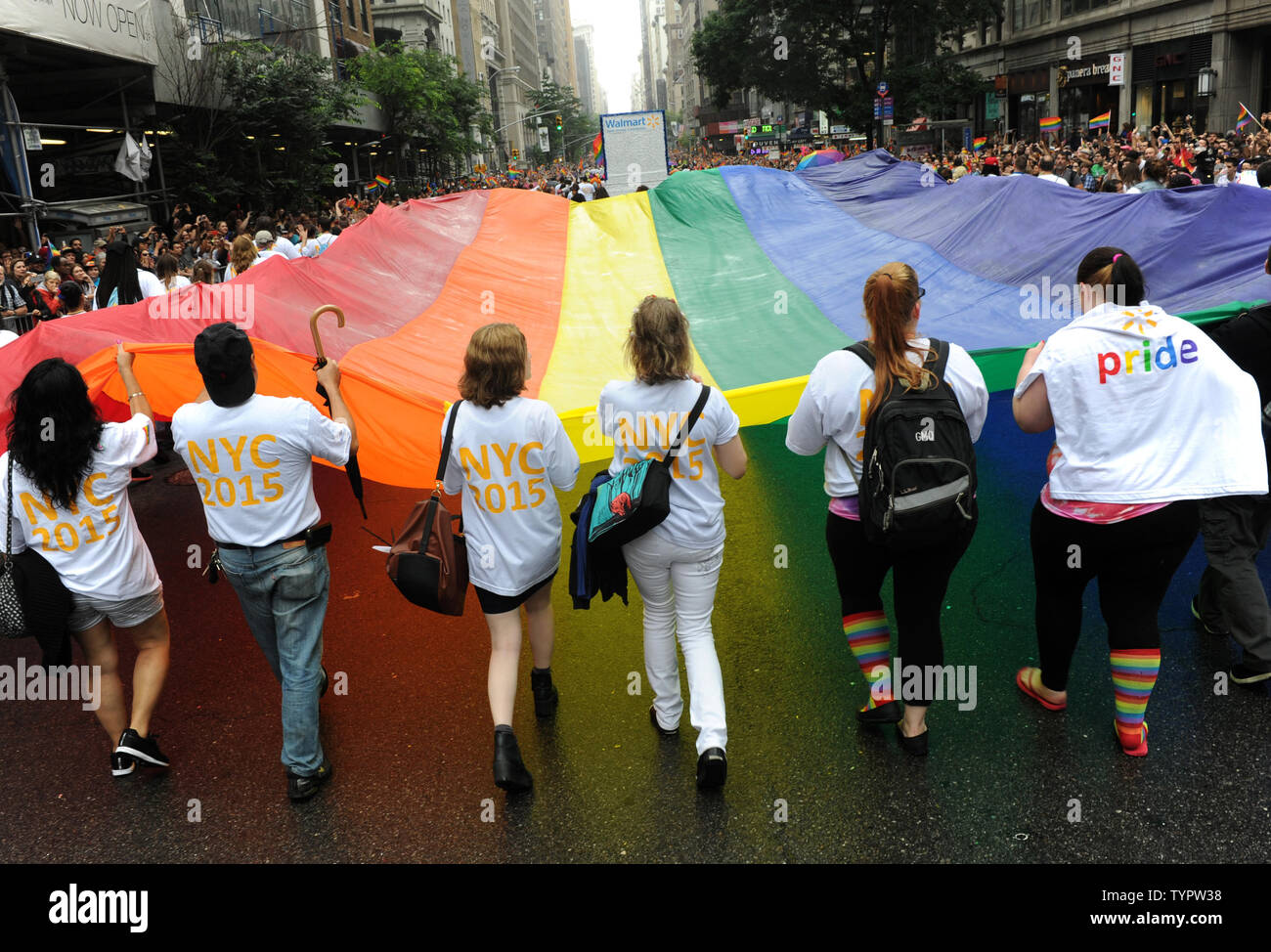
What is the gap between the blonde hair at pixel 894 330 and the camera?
3.44 metres

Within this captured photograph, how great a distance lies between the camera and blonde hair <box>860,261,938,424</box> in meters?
3.44

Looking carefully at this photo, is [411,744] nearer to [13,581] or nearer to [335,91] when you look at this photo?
[13,581]

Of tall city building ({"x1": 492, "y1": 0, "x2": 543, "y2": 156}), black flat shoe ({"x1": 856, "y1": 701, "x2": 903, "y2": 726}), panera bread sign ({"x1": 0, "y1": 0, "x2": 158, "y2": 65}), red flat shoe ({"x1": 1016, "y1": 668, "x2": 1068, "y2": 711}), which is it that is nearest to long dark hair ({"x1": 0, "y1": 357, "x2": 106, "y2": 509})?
black flat shoe ({"x1": 856, "y1": 701, "x2": 903, "y2": 726})

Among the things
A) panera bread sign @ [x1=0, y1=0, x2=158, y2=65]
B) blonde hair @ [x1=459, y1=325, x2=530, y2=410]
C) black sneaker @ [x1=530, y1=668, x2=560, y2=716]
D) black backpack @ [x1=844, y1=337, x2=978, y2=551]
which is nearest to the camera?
black backpack @ [x1=844, y1=337, x2=978, y2=551]

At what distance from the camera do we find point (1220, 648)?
15.2 feet

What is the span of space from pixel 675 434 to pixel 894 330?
0.86m

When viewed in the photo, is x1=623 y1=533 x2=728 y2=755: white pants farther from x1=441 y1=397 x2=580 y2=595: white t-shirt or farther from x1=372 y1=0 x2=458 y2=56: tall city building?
x1=372 y1=0 x2=458 y2=56: tall city building

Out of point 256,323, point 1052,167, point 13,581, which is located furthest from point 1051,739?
point 1052,167

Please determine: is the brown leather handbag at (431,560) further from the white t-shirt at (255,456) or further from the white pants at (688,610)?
the white pants at (688,610)

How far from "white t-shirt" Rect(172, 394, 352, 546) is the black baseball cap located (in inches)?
2.0

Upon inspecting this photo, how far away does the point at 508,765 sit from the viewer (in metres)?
3.77

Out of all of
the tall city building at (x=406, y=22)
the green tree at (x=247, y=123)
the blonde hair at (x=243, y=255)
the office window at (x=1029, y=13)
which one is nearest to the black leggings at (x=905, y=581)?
the blonde hair at (x=243, y=255)

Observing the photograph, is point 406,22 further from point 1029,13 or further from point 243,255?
point 243,255
